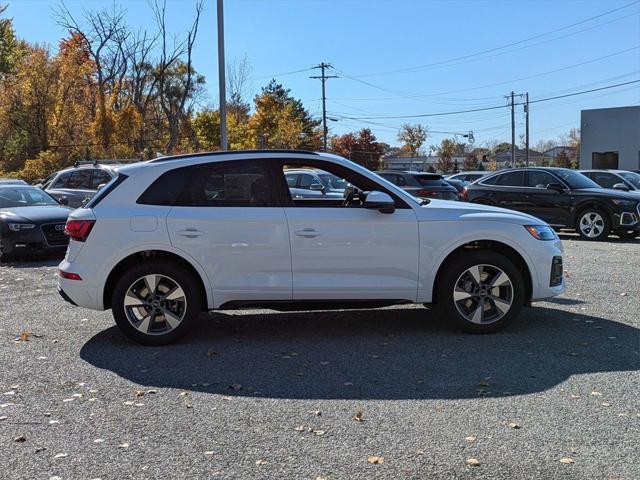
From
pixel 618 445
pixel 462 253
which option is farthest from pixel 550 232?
pixel 618 445

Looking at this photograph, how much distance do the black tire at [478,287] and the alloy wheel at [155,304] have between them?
2.49 meters

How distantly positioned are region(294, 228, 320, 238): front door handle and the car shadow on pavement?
1.04 m

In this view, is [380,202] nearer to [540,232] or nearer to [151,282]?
[540,232]

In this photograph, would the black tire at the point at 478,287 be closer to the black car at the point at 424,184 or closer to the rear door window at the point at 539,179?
the rear door window at the point at 539,179

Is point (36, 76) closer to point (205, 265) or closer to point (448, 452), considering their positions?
point (205, 265)

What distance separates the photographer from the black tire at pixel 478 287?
6090 mm

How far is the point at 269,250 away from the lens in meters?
5.91

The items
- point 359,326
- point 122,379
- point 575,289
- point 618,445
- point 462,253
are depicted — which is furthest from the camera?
point 575,289

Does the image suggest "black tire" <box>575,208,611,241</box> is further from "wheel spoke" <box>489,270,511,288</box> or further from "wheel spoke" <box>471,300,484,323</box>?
"wheel spoke" <box>471,300,484,323</box>

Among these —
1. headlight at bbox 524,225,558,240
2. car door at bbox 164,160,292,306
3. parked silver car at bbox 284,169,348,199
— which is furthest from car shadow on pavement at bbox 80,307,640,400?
parked silver car at bbox 284,169,348,199

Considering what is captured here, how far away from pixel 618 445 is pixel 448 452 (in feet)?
3.32

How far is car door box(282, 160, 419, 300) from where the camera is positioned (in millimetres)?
5930

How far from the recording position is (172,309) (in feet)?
19.7

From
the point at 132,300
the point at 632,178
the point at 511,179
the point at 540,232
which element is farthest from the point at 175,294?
the point at 632,178
